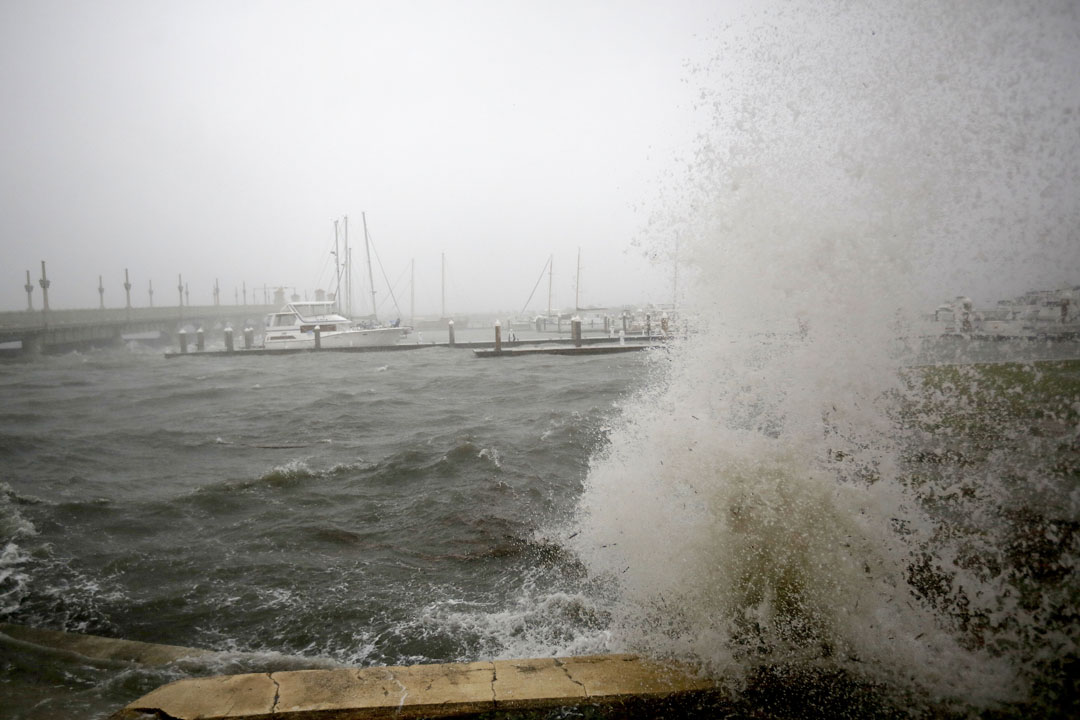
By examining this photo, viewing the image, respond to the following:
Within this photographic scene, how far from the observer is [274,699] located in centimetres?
200

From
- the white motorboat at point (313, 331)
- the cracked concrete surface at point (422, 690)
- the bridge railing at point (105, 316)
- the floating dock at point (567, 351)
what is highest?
the bridge railing at point (105, 316)

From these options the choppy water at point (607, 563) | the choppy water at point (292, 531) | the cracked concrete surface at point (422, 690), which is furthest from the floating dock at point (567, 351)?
the cracked concrete surface at point (422, 690)

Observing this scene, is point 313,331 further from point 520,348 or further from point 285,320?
point 520,348

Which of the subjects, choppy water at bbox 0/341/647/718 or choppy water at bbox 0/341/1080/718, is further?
choppy water at bbox 0/341/647/718

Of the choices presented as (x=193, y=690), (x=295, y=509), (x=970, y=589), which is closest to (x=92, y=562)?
(x=295, y=509)

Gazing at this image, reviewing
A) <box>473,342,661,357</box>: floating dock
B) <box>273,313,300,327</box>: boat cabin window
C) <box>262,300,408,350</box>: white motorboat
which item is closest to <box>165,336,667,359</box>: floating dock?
<box>473,342,661,357</box>: floating dock

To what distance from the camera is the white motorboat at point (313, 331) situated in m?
28.7

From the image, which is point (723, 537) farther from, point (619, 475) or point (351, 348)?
point (351, 348)

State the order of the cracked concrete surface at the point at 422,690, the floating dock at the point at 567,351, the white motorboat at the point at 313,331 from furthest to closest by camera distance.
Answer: the white motorboat at the point at 313,331
the floating dock at the point at 567,351
the cracked concrete surface at the point at 422,690

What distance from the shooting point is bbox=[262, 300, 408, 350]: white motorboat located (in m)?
28.7

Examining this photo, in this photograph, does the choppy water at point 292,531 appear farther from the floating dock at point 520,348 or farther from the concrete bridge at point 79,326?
the concrete bridge at point 79,326

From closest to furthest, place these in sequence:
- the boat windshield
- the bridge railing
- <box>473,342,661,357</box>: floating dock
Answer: <box>473,342,661,357</box>: floating dock → the boat windshield → the bridge railing

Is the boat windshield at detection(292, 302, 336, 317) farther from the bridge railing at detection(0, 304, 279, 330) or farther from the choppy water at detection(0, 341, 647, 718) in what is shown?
the choppy water at detection(0, 341, 647, 718)

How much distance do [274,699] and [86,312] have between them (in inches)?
2399
